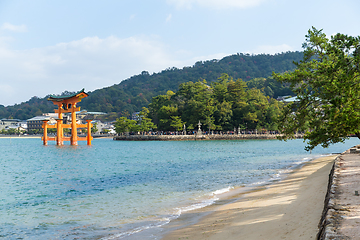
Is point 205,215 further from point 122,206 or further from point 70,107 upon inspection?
point 70,107

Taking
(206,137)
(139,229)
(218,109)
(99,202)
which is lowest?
(99,202)

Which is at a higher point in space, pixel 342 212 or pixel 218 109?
pixel 218 109

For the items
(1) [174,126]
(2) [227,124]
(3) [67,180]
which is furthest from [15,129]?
(3) [67,180]

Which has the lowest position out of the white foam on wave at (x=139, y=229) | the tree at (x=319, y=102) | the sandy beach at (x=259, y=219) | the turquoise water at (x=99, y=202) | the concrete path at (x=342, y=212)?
the turquoise water at (x=99, y=202)

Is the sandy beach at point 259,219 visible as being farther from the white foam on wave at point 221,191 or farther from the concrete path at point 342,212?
the white foam on wave at point 221,191

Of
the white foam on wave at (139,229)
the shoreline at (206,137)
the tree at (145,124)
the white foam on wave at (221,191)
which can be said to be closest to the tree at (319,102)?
the white foam on wave at (221,191)

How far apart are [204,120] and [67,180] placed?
64.2 metres

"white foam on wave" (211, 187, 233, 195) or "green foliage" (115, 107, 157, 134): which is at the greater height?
"green foliage" (115, 107, 157, 134)

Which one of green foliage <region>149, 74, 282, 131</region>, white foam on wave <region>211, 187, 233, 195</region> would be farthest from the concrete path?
green foliage <region>149, 74, 282, 131</region>

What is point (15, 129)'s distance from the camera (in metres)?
134

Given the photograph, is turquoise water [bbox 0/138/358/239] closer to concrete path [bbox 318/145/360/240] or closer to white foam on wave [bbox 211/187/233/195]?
white foam on wave [bbox 211/187/233/195]

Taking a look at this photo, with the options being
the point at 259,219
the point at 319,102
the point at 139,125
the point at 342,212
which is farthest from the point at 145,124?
the point at 342,212

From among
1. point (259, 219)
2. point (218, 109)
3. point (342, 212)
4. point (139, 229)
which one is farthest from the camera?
point (218, 109)

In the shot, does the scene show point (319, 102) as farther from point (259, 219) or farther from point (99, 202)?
point (99, 202)
